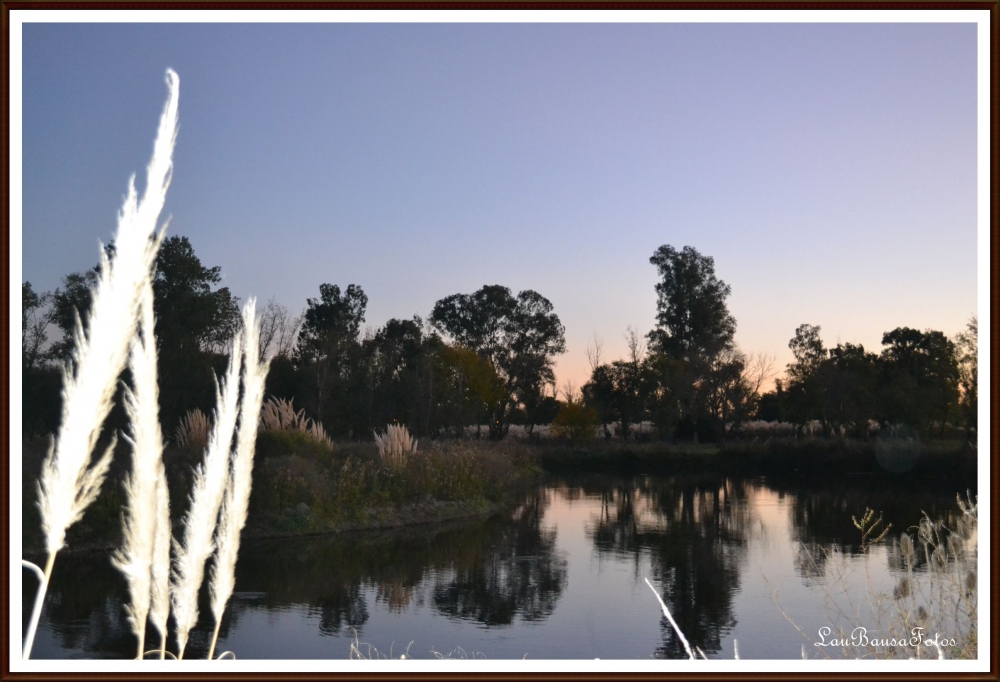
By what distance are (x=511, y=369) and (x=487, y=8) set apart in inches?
1309

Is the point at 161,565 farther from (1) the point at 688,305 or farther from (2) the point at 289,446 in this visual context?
(1) the point at 688,305

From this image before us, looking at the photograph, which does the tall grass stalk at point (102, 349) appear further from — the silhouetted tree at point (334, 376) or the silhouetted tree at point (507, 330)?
the silhouetted tree at point (507, 330)

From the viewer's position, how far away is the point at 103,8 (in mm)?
2344

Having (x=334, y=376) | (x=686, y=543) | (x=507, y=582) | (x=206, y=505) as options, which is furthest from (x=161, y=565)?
(x=334, y=376)

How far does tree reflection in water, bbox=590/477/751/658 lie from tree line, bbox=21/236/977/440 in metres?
8.88

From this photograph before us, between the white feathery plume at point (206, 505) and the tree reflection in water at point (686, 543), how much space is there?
508cm

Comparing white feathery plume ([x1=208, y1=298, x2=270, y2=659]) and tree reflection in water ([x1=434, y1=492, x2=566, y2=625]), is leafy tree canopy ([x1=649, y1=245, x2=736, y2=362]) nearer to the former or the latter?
tree reflection in water ([x1=434, y1=492, x2=566, y2=625])

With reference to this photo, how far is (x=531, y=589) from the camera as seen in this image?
834 cm

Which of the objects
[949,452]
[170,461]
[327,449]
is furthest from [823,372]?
[170,461]

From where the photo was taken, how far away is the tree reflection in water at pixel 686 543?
23.4 feet

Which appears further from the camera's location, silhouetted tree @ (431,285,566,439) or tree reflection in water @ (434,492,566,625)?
silhouetted tree @ (431,285,566,439)

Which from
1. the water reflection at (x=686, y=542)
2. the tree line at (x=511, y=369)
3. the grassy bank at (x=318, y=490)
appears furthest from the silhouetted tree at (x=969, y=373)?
the grassy bank at (x=318, y=490)

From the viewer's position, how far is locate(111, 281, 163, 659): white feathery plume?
1.32 m

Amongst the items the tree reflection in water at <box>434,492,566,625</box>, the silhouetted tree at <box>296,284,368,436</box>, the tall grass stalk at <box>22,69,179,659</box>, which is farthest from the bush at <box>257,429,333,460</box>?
the tall grass stalk at <box>22,69,179,659</box>
